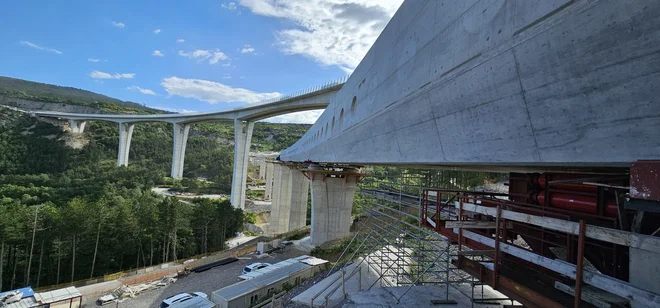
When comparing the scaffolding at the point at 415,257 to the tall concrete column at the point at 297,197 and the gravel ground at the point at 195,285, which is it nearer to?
the gravel ground at the point at 195,285

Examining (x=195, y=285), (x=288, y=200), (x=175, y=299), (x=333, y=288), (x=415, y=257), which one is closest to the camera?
(x=415, y=257)

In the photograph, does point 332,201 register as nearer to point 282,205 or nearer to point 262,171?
point 282,205

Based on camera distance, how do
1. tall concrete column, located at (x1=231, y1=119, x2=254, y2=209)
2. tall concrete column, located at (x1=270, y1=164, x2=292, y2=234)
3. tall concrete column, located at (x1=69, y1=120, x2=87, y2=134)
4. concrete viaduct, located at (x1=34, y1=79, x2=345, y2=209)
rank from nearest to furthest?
concrete viaduct, located at (x1=34, y1=79, x2=345, y2=209)
tall concrete column, located at (x1=270, y1=164, x2=292, y2=234)
tall concrete column, located at (x1=231, y1=119, x2=254, y2=209)
tall concrete column, located at (x1=69, y1=120, x2=87, y2=134)

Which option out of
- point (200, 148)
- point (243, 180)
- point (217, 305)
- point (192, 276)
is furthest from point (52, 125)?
point (217, 305)

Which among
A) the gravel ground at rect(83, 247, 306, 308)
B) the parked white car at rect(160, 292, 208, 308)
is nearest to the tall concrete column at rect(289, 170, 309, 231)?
the gravel ground at rect(83, 247, 306, 308)

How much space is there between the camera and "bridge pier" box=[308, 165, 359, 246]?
24.2m

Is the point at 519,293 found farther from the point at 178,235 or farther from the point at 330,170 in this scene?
the point at 178,235

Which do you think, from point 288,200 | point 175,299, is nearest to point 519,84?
point 175,299

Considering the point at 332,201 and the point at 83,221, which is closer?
the point at 83,221

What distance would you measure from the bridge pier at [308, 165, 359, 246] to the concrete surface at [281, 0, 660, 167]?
18610 millimetres

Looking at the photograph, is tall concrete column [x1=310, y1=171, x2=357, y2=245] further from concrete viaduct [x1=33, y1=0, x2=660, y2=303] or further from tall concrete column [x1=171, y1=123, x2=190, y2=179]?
tall concrete column [x1=171, y1=123, x2=190, y2=179]

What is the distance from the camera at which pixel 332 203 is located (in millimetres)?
24359

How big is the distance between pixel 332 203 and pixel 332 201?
6.2 inches

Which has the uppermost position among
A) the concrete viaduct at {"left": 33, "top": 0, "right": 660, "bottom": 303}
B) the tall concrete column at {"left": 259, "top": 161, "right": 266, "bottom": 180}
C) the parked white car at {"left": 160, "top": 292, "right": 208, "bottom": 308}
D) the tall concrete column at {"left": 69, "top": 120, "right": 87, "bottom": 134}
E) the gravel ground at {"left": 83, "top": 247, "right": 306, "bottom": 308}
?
the tall concrete column at {"left": 69, "top": 120, "right": 87, "bottom": 134}
